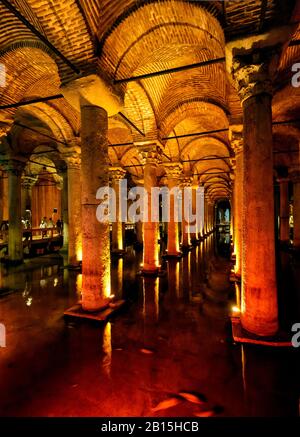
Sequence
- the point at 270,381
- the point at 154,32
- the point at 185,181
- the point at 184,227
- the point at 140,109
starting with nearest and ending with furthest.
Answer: the point at 270,381, the point at 154,32, the point at 140,109, the point at 184,227, the point at 185,181

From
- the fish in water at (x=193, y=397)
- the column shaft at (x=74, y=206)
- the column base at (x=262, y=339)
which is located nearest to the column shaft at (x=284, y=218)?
the column shaft at (x=74, y=206)

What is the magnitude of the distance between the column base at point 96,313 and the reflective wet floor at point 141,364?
16cm

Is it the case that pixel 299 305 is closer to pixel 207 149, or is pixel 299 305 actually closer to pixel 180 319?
pixel 180 319

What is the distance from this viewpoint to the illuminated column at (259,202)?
3.74 m

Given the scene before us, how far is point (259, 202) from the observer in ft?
12.4

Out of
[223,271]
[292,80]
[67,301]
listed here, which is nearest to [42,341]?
[67,301]

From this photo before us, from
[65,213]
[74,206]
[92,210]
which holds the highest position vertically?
[74,206]

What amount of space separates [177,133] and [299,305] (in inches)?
355

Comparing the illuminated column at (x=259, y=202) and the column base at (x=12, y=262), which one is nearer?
the illuminated column at (x=259, y=202)

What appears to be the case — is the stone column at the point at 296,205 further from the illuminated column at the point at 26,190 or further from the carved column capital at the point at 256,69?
the illuminated column at the point at 26,190

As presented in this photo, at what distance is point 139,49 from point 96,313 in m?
5.80

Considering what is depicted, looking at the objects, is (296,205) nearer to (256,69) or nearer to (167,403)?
(256,69)

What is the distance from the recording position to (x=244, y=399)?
255 centimetres

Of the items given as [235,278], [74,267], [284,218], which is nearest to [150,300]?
[235,278]
